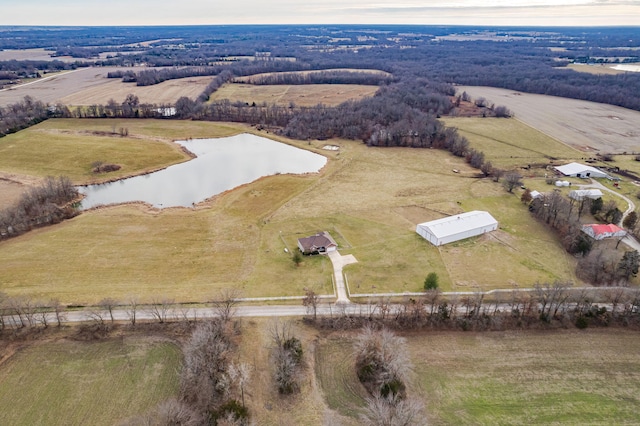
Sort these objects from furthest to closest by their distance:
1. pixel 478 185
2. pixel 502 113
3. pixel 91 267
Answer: pixel 502 113
pixel 478 185
pixel 91 267

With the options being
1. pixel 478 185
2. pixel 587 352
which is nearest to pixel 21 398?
pixel 587 352

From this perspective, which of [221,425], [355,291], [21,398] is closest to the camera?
[221,425]

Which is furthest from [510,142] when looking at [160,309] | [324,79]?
[324,79]

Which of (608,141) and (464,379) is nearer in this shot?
(464,379)

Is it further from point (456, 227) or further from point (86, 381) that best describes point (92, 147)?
point (456, 227)

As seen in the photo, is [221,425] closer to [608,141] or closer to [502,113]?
[608,141]

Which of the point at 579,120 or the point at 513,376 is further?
the point at 579,120

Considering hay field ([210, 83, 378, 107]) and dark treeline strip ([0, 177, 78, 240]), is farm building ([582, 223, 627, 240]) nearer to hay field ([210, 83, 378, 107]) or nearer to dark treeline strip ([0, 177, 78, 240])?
dark treeline strip ([0, 177, 78, 240])

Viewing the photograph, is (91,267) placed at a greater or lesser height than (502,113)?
lesser
